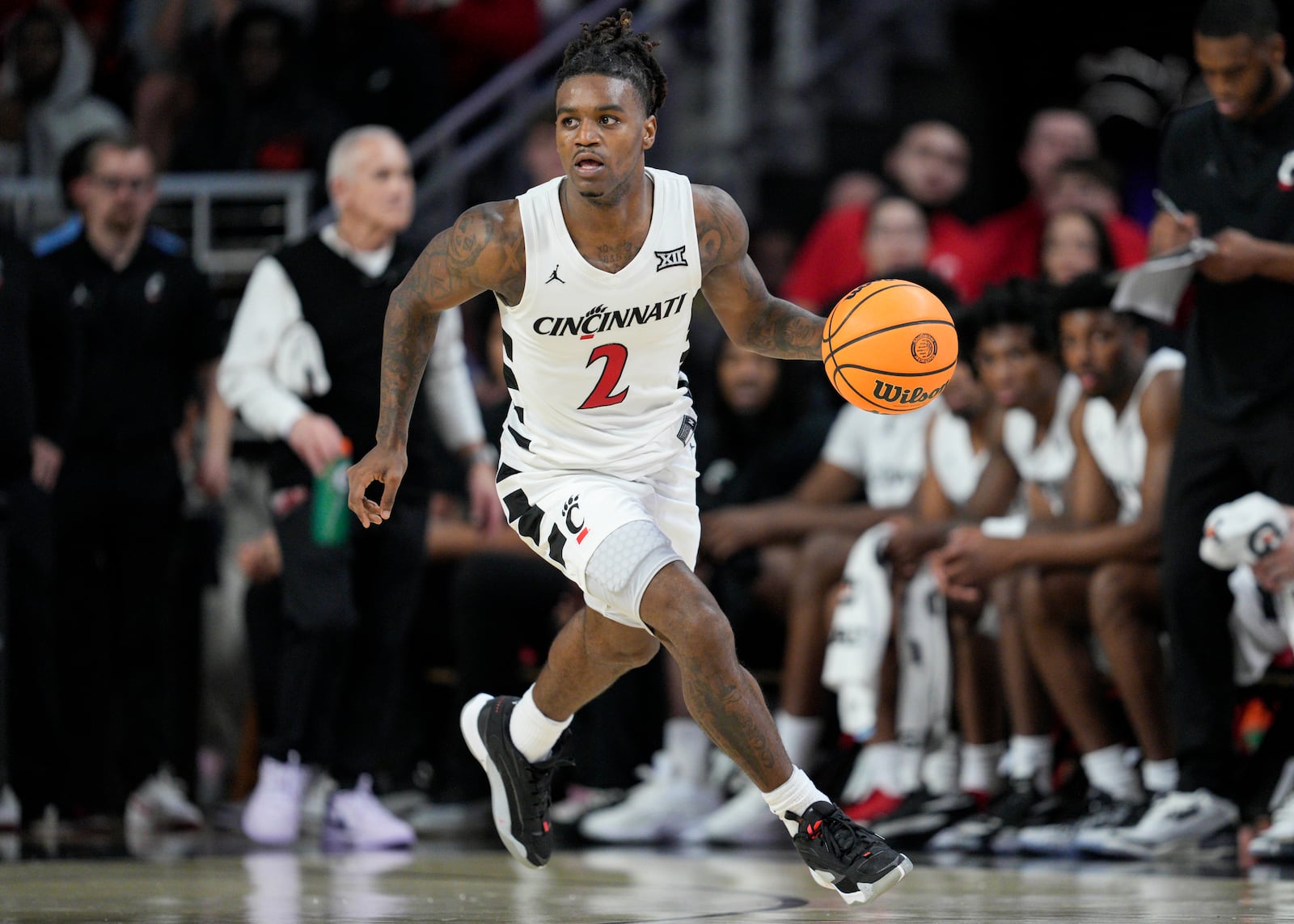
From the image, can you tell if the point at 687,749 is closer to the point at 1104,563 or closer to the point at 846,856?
the point at 1104,563

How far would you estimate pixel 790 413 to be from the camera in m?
7.77

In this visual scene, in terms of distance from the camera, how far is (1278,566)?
5598 millimetres

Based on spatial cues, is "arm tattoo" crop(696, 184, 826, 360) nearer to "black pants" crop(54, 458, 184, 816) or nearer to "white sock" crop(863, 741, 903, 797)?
"white sock" crop(863, 741, 903, 797)

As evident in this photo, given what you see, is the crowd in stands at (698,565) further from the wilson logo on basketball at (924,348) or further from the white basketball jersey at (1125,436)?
the wilson logo on basketball at (924,348)

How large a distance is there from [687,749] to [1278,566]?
98.4 inches

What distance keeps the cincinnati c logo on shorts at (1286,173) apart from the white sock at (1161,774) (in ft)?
6.26

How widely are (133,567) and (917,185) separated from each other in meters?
4.04

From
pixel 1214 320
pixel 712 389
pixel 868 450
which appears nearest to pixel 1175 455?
pixel 1214 320

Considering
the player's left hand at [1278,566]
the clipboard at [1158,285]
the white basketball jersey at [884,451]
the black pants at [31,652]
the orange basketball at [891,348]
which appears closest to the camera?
the orange basketball at [891,348]

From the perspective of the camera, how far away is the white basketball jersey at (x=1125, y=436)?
21.2 feet

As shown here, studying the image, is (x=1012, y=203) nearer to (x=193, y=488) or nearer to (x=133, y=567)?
(x=193, y=488)

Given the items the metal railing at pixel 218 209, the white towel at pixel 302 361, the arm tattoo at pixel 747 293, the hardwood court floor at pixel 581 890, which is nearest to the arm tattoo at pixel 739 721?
the hardwood court floor at pixel 581 890

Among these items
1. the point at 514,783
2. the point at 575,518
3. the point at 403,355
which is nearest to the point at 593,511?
the point at 575,518

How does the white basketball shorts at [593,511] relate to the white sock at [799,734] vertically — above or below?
above
